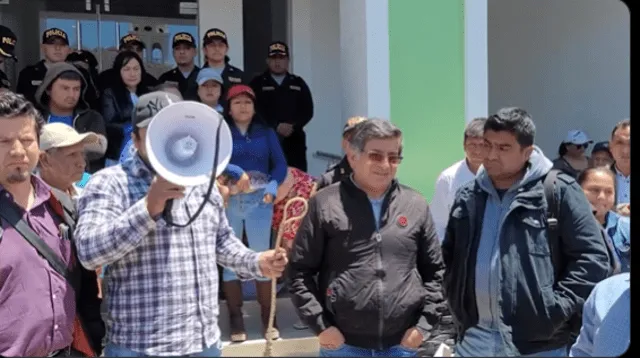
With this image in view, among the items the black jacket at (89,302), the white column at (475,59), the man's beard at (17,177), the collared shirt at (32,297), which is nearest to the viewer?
the collared shirt at (32,297)

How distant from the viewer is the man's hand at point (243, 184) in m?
4.59

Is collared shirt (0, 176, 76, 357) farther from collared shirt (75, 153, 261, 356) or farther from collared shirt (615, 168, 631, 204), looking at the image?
collared shirt (615, 168, 631, 204)

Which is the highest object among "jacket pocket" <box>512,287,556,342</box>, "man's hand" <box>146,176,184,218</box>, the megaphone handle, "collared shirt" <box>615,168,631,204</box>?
"man's hand" <box>146,176,184,218</box>

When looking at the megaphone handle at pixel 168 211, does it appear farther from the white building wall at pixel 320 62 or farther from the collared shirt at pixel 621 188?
the white building wall at pixel 320 62

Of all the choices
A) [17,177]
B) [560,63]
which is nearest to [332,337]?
[17,177]

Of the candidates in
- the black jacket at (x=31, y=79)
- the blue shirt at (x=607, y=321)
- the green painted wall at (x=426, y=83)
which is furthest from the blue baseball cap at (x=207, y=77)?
the blue shirt at (x=607, y=321)

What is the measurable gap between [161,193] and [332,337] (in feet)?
3.80

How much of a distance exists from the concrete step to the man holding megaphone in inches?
73.3

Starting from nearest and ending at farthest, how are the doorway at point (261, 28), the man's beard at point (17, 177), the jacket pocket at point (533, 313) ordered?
1. the man's beard at point (17, 177)
2. the jacket pocket at point (533, 313)
3. the doorway at point (261, 28)

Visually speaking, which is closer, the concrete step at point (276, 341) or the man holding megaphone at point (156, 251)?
the man holding megaphone at point (156, 251)

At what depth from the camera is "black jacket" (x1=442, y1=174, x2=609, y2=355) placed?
2922mm

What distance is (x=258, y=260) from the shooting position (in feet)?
8.13

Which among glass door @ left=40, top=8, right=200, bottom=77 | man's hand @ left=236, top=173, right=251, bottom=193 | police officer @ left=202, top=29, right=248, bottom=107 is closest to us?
man's hand @ left=236, top=173, right=251, bottom=193

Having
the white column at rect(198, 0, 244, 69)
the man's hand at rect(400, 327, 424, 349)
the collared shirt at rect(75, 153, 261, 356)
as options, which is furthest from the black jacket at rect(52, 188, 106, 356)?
the white column at rect(198, 0, 244, 69)
